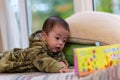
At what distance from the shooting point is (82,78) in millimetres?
1022

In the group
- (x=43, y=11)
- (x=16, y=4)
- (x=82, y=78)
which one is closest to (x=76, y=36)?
(x=82, y=78)

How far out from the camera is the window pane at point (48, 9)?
6.64 feet

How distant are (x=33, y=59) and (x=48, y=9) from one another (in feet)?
2.84

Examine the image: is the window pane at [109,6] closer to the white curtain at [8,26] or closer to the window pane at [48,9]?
the window pane at [48,9]

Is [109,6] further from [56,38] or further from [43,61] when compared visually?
[43,61]

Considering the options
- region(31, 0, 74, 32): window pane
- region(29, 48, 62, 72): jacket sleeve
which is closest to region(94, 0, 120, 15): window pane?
region(31, 0, 74, 32): window pane

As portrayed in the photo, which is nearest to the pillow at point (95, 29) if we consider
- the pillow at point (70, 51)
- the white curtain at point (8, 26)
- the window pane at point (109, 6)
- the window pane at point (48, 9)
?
the pillow at point (70, 51)

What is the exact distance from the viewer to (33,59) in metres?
1.31

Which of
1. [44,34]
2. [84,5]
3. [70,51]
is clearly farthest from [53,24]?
[84,5]

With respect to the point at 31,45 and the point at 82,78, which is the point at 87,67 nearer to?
the point at 82,78

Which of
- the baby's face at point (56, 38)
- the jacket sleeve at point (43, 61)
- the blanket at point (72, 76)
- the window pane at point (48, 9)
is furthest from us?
the window pane at point (48, 9)

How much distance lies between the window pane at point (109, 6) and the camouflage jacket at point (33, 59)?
2.24 feet

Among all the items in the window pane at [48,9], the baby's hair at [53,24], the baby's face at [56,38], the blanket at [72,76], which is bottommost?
the blanket at [72,76]

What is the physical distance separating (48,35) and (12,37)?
2.39 ft
